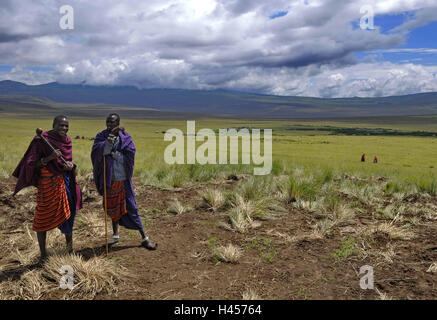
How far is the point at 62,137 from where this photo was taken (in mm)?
5004

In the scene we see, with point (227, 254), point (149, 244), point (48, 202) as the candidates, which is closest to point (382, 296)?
point (227, 254)

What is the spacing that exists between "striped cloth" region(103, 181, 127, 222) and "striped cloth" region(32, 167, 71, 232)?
0.80 metres

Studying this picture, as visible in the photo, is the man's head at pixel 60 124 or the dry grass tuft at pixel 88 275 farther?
the man's head at pixel 60 124

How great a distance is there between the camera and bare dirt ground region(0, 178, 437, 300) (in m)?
4.50

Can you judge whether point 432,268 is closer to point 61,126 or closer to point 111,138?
point 111,138

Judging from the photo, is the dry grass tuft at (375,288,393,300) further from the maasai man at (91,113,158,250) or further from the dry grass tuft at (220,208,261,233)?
the maasai man at (91,113,158,250)

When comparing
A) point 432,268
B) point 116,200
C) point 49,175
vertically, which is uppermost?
point 49,175

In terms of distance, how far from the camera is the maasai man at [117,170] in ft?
17.8

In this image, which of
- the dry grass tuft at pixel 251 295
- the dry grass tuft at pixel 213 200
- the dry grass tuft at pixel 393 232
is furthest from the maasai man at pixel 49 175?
the dry grass tuft at pixel 393 232

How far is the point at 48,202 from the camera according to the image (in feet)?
16.4

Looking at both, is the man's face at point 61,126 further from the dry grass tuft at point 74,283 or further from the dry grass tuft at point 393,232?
the dry grass tuft at point 393,232

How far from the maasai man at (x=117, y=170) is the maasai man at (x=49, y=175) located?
49 centimetres

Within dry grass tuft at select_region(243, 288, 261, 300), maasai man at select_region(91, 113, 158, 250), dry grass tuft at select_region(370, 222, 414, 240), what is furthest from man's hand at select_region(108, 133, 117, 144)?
dry grass tuft at select_region(370, 222, 414, 240)

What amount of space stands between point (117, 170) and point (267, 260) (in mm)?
2795
